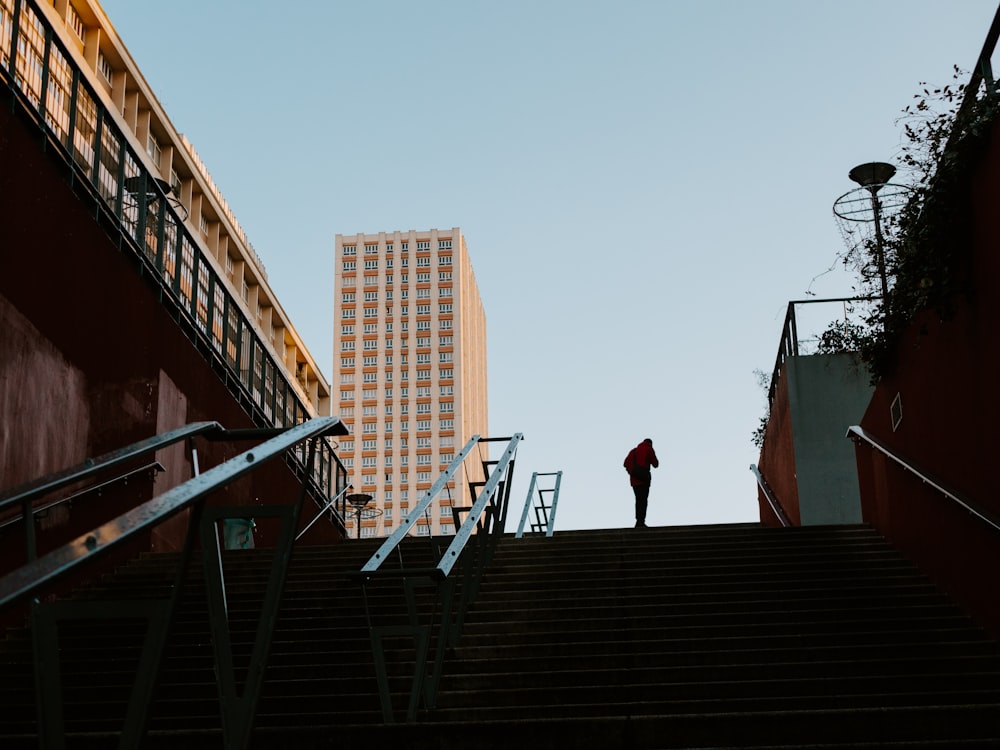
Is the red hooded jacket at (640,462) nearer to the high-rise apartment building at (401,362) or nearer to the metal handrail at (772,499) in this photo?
the metal handrail at (772,499)

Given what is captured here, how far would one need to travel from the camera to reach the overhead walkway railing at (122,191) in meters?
9.28

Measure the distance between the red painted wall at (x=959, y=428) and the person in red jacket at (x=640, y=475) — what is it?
4.47 metres

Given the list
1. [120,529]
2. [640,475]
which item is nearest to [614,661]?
[120,529]

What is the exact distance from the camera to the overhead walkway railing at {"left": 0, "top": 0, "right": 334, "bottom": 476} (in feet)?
30.5

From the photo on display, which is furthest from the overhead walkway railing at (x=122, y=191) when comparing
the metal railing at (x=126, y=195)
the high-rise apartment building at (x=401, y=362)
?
the high-rise apartment building at (x=401, y=362)

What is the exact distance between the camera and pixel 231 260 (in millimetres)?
53031

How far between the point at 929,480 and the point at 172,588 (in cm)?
620

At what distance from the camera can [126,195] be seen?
37.1 ft

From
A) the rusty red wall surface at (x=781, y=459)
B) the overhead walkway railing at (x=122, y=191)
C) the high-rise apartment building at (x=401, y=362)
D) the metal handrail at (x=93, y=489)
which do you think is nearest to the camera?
the metal handrail at (x=93, y=489)

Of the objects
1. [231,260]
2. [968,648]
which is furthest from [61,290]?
[231,260]

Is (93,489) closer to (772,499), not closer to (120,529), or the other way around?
(120,529)

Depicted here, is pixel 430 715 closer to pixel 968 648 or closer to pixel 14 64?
pixel 968 648

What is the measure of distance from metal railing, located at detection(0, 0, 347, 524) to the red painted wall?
261 inches

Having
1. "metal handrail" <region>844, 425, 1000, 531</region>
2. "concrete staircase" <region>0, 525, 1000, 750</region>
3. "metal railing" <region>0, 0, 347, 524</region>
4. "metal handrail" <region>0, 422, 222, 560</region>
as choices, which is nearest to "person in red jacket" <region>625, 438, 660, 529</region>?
"metal handrail" <region>844, 425, 1000, 531</region>
